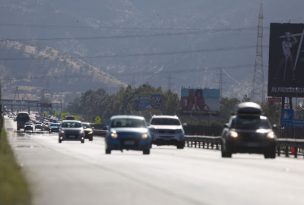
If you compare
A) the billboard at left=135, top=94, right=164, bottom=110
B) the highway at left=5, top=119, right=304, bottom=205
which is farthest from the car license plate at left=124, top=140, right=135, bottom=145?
the billboard at left=135, top=94, right=164, bottom=110

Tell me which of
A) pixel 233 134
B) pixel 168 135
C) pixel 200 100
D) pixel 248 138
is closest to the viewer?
pixel 248 138

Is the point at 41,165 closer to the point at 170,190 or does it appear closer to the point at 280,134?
the point at 170,190

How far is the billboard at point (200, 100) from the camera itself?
482 ft

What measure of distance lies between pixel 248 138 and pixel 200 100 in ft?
345

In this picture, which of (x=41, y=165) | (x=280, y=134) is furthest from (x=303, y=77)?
(x=41, y=165)

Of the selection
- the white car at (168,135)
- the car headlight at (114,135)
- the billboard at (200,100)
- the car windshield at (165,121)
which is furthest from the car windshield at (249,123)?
the billboard at (200,100)

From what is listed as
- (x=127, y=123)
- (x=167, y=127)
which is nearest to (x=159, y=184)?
(x=127, y=123)

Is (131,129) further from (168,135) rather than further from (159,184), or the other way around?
(159,184)

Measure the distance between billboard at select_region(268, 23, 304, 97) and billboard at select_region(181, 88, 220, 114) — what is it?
6000 centimetres

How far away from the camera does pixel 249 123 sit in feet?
146

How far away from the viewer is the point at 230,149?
43719mm

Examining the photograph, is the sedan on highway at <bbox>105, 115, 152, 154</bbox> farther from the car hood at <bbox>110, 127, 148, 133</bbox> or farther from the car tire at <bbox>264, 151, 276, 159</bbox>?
the car tire at <bbox>264, 151, 276, 159</bbox>

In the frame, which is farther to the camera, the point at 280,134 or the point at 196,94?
the point at 196,94

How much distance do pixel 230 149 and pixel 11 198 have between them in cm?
2658
